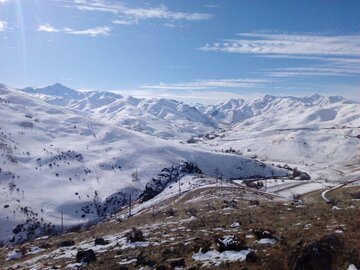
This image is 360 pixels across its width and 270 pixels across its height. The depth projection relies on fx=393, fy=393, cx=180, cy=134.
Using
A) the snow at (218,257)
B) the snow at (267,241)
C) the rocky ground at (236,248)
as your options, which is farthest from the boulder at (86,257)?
the snow at (267,241)

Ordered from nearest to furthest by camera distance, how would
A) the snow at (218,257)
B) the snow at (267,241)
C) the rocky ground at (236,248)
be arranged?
the rocky ground at (236,248) < the snow at (218,257) < the snow at (267,241)

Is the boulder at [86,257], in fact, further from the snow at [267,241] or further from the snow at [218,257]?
the snow at [267,241]

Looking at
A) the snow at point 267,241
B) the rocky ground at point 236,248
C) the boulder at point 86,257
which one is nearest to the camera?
the rocky ground at point 236,248

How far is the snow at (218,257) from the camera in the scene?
21.7 meters

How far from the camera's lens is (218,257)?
2245cm

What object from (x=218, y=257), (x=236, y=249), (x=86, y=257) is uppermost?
(x=236, y=249)

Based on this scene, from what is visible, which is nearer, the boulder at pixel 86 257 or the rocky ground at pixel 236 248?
the rocky ground at pixel 236 248

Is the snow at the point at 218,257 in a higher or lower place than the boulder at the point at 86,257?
higher

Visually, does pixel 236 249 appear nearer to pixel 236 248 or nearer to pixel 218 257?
pixel 236 248

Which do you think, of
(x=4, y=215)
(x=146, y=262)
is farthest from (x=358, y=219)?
(x=4, y=215)

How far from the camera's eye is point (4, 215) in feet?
464

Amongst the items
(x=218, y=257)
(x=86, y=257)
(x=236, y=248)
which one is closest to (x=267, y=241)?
(x=236, y=248)

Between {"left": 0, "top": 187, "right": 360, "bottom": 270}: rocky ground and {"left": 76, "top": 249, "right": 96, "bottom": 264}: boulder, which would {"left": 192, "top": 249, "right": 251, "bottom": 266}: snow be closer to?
{"left": 0, "top": 187, "right": 360, "bottom": 270}: rocky ground

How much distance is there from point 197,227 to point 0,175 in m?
169
